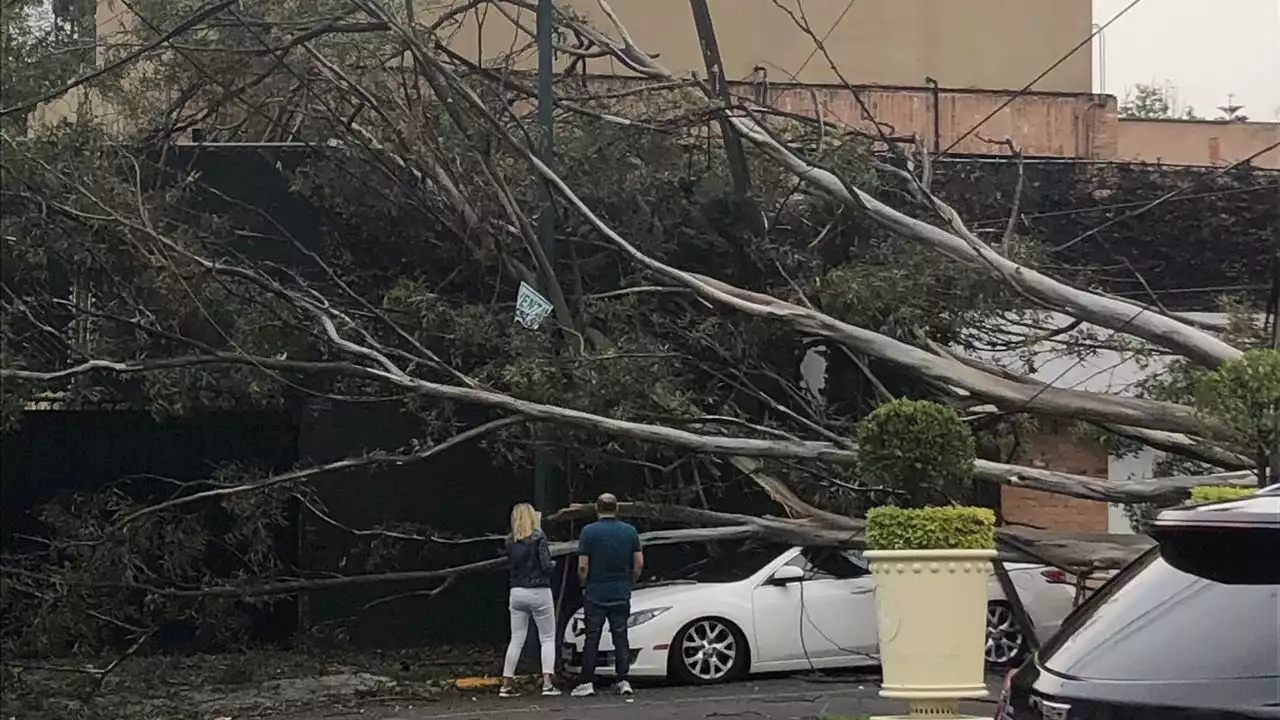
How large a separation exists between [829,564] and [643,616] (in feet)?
5.49

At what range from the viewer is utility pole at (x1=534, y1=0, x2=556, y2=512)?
13.2 m

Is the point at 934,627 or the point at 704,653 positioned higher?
the point at 934,627

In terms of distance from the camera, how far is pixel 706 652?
1280 cm

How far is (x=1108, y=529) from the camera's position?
15281 millimetres

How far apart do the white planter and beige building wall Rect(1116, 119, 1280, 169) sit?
15.9m

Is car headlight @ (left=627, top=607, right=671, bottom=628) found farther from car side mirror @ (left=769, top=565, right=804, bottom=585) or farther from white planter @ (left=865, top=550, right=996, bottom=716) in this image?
white planter @ (left=865, top=550, right=996, bottom=716)

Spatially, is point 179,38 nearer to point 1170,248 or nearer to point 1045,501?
Result: point 1045,501

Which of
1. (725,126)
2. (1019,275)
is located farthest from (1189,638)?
(725,126)

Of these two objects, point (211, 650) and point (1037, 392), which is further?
point (211, 650)

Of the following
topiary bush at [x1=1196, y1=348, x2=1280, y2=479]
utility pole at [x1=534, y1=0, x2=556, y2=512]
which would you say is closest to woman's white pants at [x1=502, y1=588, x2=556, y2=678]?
utility pole at [x1=534, y1=0, x2=556, y2=512]

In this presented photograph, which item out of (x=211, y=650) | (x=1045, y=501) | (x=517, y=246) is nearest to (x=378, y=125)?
(x=517, y=246)

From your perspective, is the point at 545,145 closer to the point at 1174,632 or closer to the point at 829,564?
the point at 829,564

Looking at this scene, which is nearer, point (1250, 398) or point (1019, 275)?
point (1250, 398)

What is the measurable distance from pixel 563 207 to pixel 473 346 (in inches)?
63.7
